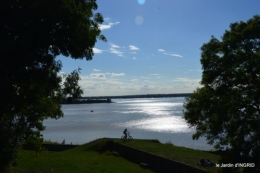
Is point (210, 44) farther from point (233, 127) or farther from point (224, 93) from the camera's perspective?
point (233, 127)

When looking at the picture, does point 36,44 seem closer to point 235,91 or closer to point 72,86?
point 72,86

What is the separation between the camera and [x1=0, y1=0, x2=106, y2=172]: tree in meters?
10.2

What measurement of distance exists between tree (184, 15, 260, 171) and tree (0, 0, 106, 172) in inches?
230

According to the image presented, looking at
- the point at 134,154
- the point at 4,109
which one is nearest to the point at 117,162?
the point at 134,154

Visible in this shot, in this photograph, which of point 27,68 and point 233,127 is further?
point 233,127

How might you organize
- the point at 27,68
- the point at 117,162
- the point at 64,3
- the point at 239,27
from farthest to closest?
the point at 117,162
the point at 239,27
the point at 27,68
the point at 64,3

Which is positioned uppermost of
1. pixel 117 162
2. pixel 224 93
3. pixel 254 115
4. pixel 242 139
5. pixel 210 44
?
pixel 210 44

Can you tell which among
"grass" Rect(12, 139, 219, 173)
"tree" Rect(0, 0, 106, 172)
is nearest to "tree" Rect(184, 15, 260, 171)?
"grass" Rect(12, 139, 219, 173)

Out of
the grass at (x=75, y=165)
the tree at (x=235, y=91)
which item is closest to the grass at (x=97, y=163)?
the grass at (x=75, y=165)

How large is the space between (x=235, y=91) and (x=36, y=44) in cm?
885

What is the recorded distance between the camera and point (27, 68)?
10906mm

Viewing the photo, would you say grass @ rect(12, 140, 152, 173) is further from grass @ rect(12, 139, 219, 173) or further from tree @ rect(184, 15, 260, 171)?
tree @ rect(184, 15, 260, 171)

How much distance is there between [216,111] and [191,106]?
2.44 meters

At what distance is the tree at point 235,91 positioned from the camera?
44.5 feet
